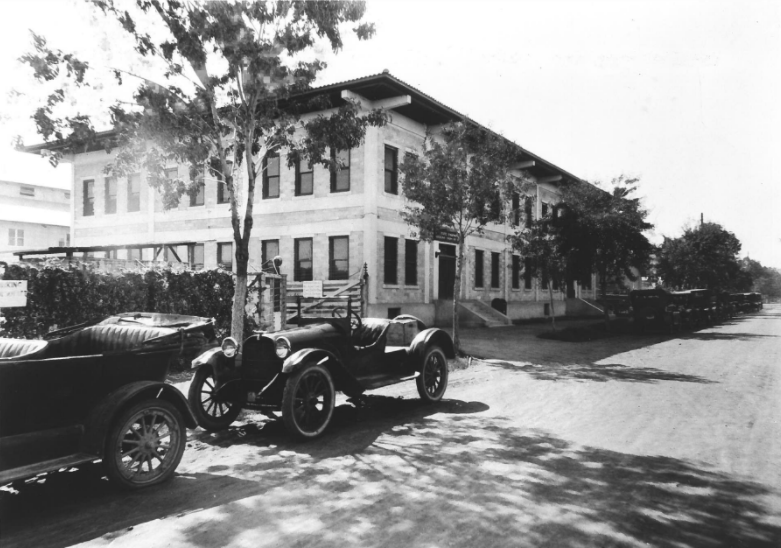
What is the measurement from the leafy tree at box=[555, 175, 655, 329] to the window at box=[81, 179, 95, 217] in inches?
871

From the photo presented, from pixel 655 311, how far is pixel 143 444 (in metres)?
22.8

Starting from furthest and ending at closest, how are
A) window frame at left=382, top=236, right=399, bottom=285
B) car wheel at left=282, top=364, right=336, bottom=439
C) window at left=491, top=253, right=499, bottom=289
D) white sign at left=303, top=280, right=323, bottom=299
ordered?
window at left=491, top=253, right=499, bottom=289 < window frame at left=382, top=236, right=399, bottom=285 < white sign at left=303, top=280, right=323, bottom=299 < car wheel at left=282, top=364, right=336, bottom=439

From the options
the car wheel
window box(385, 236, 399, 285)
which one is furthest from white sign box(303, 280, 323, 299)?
the car wheel

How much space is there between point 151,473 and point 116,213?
24.8 m

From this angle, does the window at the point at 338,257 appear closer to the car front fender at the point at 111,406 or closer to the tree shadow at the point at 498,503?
the tree shadow at the point at 498,503

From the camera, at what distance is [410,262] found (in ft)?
71.7

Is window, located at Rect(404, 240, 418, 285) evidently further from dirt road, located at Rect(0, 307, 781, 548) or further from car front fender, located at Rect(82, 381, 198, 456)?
car front fender, located at Rect(82, 381, 198, 456)

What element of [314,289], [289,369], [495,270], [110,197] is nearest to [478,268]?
[495,270]

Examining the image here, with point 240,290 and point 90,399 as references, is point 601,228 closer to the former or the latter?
point 240,290

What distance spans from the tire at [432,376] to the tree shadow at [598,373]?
118 inches

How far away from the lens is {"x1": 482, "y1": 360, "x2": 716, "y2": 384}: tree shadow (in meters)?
10.4

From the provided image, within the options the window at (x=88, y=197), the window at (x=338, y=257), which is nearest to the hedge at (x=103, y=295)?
the window at (x=338, y=257)

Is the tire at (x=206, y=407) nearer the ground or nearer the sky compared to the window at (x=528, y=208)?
nearer the ground

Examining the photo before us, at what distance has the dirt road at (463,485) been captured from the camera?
3574 mm
